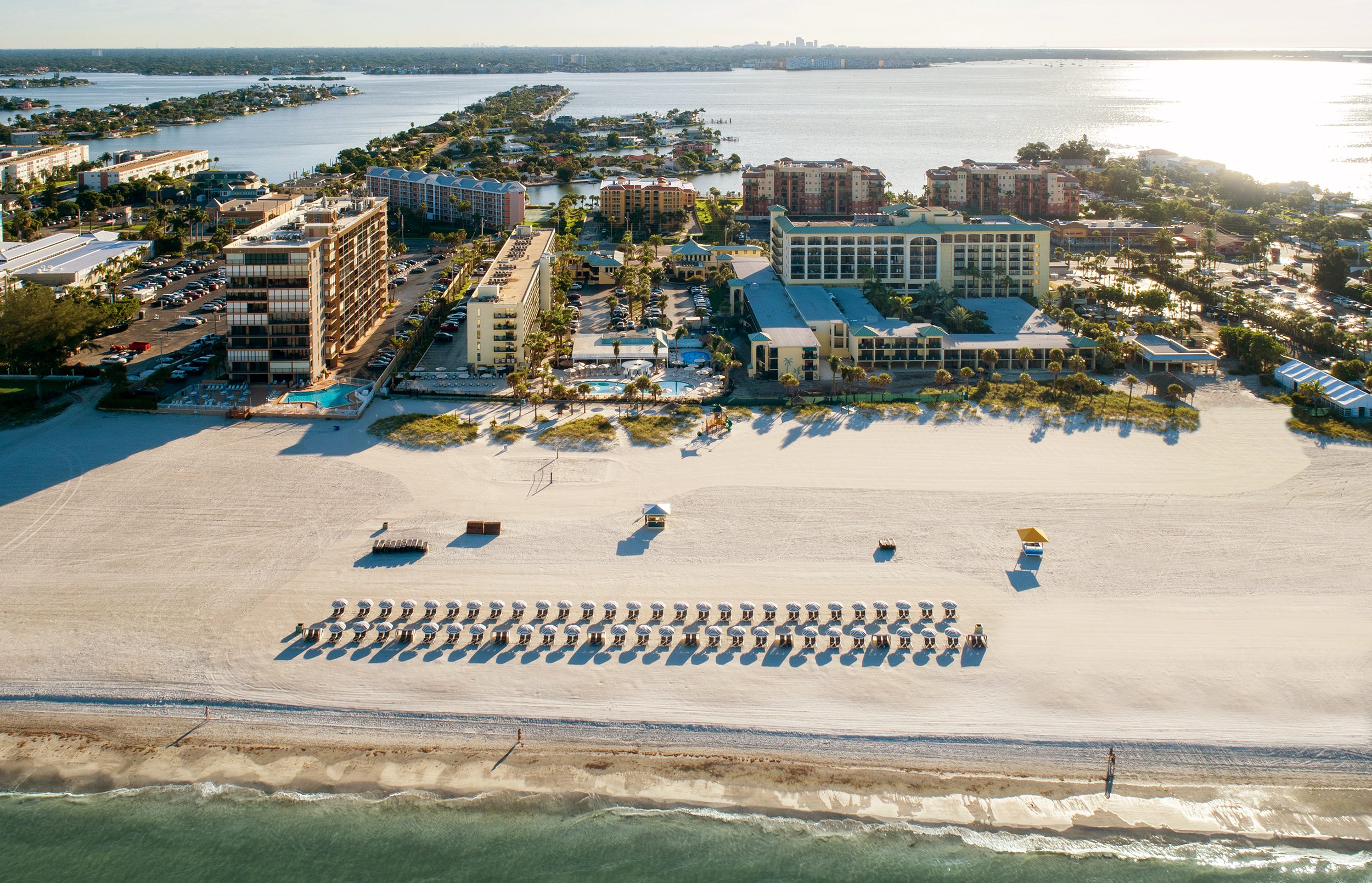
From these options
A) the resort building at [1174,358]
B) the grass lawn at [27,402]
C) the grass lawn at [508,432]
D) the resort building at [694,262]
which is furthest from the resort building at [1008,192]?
the grass lawn at [27,402]

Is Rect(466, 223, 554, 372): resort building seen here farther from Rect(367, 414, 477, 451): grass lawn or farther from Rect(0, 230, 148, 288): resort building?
Rect(0, 230, 148, 288): resort building

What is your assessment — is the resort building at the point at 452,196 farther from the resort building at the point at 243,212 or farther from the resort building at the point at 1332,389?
the resort building at the point at 1332,389

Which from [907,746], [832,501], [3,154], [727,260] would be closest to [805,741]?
[907,746]

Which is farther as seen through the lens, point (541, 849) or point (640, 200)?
point (640, 200)

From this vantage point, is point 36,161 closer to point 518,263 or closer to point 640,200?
point 640,200

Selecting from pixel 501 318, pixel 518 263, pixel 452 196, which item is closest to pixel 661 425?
pixel 501 318
